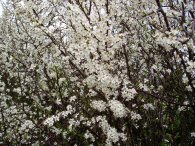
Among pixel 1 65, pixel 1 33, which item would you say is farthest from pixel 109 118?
pixel 1 33

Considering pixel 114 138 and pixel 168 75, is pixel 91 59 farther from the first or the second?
pixel 168 75

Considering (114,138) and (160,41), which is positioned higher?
(160,41)

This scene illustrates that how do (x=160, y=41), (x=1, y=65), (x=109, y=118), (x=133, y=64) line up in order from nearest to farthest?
(x=160, y=41) → (x=109, y=118) → (x=133, y=64) → (x=1, y=65)

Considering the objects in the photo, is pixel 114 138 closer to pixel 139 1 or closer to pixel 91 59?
pixel 91 59

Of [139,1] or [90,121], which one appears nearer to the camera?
[90,121]

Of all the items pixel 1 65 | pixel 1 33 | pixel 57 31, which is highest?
pixel 1 33

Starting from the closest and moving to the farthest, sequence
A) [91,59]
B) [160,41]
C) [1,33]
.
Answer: [160,41] → [91,59] → [1,33]

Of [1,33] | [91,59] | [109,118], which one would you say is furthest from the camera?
[1,33]

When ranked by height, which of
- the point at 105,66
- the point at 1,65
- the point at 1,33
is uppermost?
the point at 1,33

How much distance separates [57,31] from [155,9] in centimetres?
201

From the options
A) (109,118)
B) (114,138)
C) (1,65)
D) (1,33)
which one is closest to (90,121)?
(109,118)

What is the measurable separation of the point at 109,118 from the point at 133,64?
2.21m

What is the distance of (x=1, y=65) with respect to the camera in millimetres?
11586

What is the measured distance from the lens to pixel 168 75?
24.5 ft
